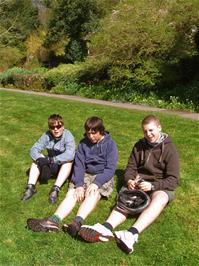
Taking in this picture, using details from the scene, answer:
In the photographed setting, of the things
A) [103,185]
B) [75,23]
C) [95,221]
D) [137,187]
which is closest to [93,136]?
[103,185]

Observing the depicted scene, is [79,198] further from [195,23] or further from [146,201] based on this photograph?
[195,23]

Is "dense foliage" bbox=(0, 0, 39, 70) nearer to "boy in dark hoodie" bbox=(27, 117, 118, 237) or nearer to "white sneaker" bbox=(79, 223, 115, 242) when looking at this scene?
"boy in dark hoodie" bbox=(27, 117, 118, 237)

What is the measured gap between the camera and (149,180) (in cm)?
Result: 576

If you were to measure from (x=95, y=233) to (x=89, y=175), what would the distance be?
1.33 m

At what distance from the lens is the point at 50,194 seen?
617 centimetres

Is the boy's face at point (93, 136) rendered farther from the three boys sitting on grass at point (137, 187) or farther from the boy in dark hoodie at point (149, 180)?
the boy in dark hoodie at point (149, 180)

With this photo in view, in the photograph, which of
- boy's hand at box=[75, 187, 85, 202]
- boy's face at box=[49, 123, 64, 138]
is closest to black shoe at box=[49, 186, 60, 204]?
boy's hand at box=[75, 187, 85, 202]

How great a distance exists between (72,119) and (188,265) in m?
7.42

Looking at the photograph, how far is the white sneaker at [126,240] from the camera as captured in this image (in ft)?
15.4

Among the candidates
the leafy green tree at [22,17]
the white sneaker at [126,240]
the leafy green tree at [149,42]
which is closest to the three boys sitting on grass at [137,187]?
the white sneaker at [126,240]

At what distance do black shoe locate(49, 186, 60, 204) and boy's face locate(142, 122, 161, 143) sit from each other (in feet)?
4.98

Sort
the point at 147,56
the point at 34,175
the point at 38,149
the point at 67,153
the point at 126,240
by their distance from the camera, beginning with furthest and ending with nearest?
1. the point at 147,56
2. the point at 38,149
3. the point at 34,175
4. the point at 67,153
5. the point at 126,240

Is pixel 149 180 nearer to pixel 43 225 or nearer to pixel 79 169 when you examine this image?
pixel 79 169

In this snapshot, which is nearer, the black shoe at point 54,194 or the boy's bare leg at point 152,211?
the boy's bare leg at point 152,211
